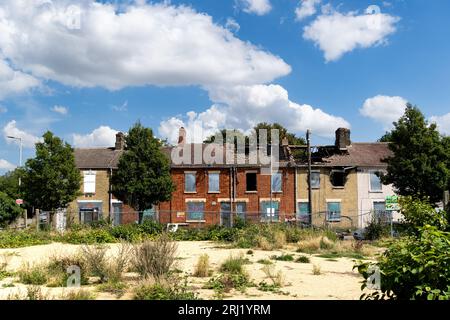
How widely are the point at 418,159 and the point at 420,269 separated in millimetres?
22177

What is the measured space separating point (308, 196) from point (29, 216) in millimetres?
26597

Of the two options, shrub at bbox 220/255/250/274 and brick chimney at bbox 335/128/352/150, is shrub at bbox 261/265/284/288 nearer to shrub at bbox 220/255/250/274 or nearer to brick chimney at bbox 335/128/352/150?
shrub at bbox 220/255/250/274

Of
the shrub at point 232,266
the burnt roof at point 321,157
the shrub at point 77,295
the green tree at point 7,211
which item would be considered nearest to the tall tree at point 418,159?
the burnt roof at point 321,157

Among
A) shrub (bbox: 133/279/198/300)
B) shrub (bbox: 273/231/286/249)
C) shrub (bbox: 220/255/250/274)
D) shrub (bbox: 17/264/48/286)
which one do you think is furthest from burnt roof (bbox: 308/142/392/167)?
shrub (bbox: 133/279/198/300)

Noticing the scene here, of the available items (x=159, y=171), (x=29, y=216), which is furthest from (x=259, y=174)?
(x=29, y=216)

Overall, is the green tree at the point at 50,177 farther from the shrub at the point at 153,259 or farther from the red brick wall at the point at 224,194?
the shrub at the point at 153,259

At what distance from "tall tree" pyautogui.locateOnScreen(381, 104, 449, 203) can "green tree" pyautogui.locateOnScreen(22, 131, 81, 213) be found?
69.0ft

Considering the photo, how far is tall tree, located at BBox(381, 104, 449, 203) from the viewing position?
81.5 feet

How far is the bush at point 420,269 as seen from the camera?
4.62 meters

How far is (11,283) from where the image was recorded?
392 inches

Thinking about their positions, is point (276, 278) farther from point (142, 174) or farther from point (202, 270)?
point (142, 174)

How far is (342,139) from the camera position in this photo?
129ft

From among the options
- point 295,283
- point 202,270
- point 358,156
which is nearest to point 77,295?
point 202,270
